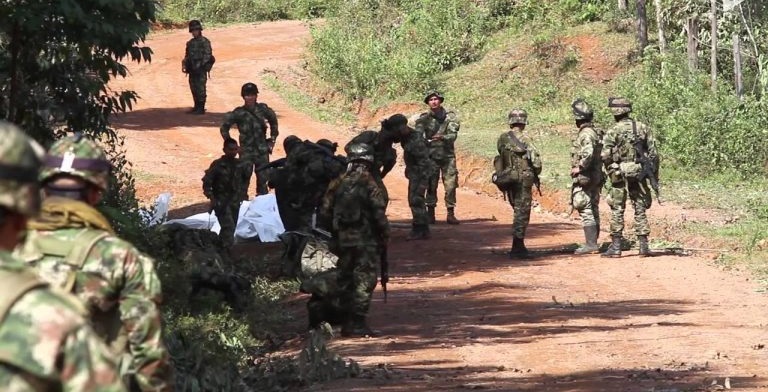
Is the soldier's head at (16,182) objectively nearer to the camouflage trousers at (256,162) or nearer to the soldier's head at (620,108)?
the soldier's head at (620,108)

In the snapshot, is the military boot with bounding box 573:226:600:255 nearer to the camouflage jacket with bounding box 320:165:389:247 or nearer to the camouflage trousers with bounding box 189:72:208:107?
the camouflage jacket with bounding box 320:165:389:247

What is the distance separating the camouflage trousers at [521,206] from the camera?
16094 mm

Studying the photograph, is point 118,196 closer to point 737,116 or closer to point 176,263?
point 176,263

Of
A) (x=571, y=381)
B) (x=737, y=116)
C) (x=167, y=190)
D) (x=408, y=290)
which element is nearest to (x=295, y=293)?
(x=408, y=290)

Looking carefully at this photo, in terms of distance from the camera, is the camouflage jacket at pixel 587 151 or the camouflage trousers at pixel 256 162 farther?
the camouflage trousers at pixel 256 162

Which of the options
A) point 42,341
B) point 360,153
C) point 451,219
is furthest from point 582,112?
point 42,341

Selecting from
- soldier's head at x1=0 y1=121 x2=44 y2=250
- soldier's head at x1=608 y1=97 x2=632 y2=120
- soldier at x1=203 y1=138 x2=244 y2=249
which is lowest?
soldier at x1=203 y1=138 x2=244 y2=249

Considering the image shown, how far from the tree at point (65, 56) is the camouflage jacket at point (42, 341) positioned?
301 inches

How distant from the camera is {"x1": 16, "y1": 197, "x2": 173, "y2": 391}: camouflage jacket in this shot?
473cm

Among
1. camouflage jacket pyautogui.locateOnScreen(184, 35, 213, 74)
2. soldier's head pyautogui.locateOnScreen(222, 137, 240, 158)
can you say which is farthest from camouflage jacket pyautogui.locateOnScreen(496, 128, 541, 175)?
camouflage jacket pyautogui.locateOnScreen(184, 35, 213, 74)

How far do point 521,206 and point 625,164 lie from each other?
1.26 metres

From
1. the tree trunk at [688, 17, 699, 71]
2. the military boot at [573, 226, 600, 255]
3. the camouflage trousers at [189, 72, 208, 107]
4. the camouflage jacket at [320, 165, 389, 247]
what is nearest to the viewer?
the camouflage jacket at [320, 165, 389, 247]

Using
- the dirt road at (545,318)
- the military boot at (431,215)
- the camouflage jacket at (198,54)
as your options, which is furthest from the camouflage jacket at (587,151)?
the camouflage jacket at (198,54)

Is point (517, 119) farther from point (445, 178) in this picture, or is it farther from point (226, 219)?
point (226, 219)
